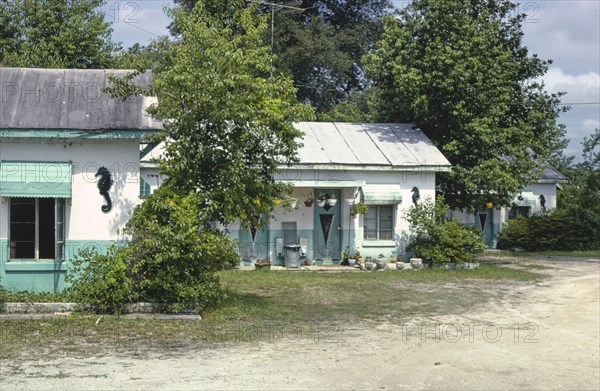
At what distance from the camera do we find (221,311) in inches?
568

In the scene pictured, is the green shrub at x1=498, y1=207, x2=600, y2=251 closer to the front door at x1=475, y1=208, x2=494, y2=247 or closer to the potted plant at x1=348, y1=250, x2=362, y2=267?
the front door at x1=475, y1=208, x2=494, y2=247

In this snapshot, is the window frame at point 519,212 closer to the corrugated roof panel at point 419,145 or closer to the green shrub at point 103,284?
the corrugated roof panel at point 419,145

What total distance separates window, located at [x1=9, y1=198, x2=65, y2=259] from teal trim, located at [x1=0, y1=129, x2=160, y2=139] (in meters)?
1.28

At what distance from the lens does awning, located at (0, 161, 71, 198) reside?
14.0m

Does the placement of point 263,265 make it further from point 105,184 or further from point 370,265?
point 105,184

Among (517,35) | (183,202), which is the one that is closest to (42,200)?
(183,202)

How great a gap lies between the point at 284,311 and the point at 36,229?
206 inches

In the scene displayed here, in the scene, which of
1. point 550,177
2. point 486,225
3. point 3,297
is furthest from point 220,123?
point 550,177

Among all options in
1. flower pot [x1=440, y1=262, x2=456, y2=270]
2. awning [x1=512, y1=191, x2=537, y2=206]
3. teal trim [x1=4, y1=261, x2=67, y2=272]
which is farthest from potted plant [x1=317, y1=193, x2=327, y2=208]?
A: awning [x1=512, y1=191, x2=537, y2=206]

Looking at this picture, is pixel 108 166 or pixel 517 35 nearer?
pixel 108 166

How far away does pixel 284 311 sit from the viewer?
1501cm

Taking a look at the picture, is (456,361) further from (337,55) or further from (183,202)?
(337,55)

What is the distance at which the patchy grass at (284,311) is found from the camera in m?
11.6

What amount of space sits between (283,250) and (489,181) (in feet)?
23.6
